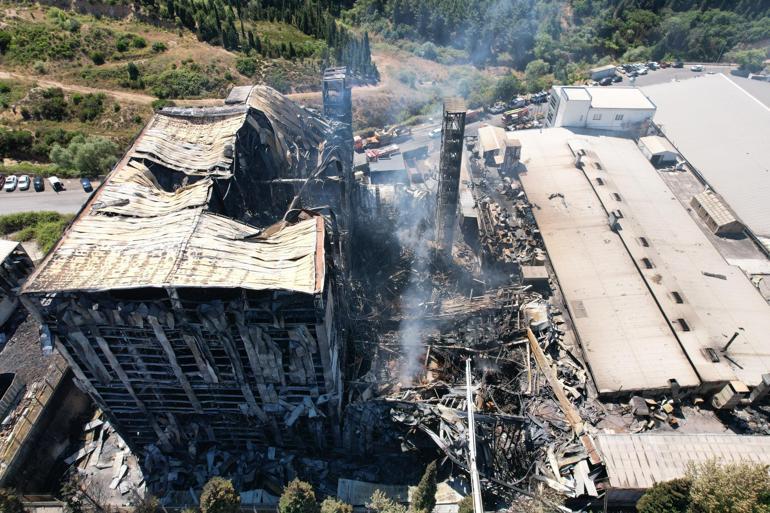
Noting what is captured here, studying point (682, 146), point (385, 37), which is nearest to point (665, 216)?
point (682, 146)

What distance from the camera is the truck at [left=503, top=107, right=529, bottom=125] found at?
59594 millimetres

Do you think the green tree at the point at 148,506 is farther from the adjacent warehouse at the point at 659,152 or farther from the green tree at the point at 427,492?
the adjacent warehouse at the point at 659,152

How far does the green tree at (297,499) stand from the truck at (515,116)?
51849 millimetres

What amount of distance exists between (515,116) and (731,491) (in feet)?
160

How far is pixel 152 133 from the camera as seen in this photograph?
26844 mm

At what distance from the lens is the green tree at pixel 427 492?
20766 millimetres

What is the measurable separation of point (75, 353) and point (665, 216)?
44366 millimetres

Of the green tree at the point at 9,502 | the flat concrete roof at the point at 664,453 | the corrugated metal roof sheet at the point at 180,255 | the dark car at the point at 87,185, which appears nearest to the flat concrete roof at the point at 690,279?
the flat concrete roof at the point at 664,453

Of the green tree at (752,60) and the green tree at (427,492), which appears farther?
the green tree at (752,60)

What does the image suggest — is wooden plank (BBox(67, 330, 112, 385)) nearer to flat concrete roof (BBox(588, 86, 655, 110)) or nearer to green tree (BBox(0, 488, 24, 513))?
green tree (BBox(0, 488, 24, 513))

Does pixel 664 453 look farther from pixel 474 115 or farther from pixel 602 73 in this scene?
pixel 602 73

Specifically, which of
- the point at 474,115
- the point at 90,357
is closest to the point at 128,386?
the point at 90,357

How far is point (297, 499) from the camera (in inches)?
797

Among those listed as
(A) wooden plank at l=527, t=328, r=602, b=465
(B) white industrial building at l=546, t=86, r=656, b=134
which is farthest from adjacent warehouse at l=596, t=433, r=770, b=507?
(B) white industrial building at l=546, t=86, r=656, b=134
